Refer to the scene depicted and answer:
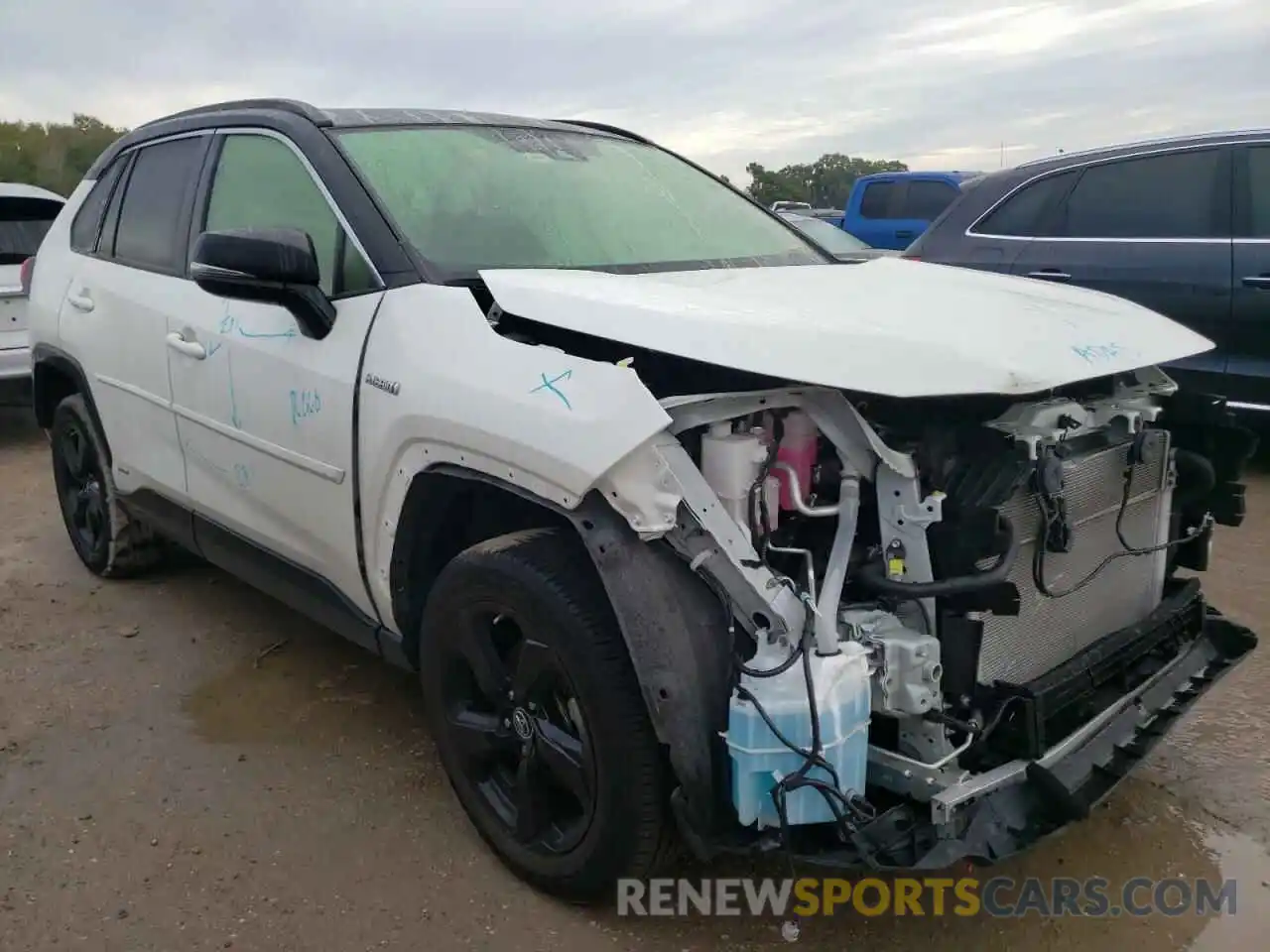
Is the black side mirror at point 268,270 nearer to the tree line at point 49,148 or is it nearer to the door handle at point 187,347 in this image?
the door handle at point 187,347

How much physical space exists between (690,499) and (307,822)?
1.55m

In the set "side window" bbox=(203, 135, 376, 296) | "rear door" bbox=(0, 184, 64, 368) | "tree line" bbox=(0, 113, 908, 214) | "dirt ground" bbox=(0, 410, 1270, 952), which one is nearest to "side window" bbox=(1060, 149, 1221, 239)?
"dirt ground" bbox=(0, 410, 1270, 952)

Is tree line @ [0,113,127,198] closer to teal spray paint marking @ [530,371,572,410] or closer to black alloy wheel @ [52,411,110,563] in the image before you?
black alloy wheel @ [52,411,110,563]

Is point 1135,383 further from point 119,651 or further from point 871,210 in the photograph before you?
point 871,210

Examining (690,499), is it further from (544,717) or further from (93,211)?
(93,211)

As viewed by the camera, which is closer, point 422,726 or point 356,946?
point 356,946

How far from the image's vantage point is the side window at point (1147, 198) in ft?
18.8

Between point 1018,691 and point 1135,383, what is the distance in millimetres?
997

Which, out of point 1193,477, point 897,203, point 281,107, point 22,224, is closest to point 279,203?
point 281,107

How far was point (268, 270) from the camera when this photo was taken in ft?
8.91

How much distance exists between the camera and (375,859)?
2822mm

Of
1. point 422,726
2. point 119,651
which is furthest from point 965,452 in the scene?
point 119,651

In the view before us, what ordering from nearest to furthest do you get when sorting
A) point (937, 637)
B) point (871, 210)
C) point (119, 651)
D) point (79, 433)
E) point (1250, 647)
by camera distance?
point (937, 637) < point (1250, 647) < point (119, 651) < point (79, 433) < point (871, 210)

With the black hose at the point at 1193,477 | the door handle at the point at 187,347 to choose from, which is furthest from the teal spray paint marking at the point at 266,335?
the black hose at the point at 1193,477
